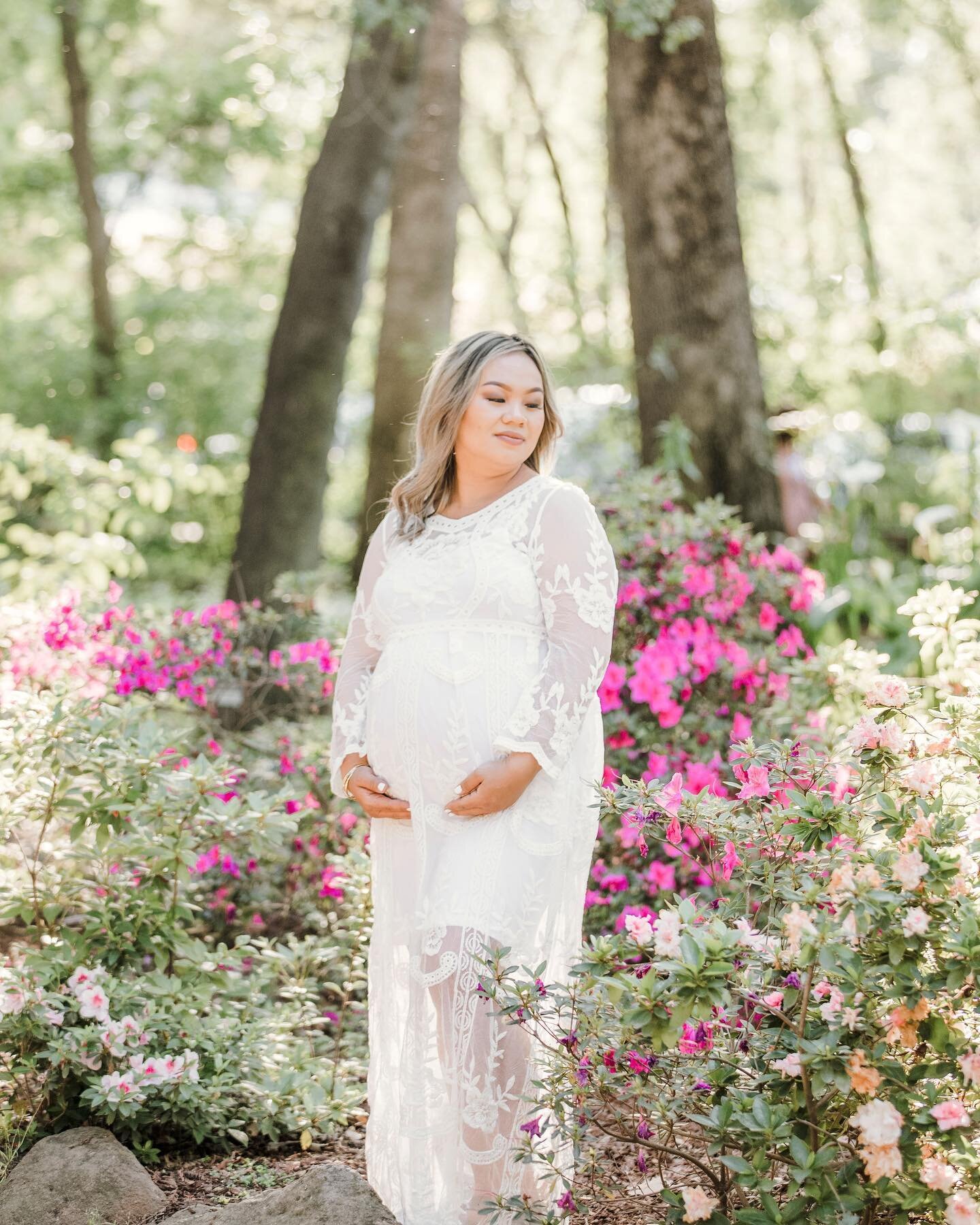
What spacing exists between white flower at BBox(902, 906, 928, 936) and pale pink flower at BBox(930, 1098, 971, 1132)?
0.27 meters

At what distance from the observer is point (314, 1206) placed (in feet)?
8.94

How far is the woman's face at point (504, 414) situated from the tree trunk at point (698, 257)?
3842mm

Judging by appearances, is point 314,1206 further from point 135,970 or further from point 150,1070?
point 135,970

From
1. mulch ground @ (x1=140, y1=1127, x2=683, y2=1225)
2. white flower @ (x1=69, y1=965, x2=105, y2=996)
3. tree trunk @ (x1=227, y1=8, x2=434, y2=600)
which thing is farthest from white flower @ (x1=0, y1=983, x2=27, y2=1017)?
tree trunk @ (x1=227, y1=8, x2=434, y2=600)

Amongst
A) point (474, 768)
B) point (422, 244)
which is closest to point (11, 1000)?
point (474, 768)

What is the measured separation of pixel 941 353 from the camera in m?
14.0

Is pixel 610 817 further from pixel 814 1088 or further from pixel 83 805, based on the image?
pixel 814 1088

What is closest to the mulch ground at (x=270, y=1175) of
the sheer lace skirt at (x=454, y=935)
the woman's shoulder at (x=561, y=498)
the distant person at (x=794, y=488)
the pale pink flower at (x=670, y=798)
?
the sheer lace skirt at (x=454, y=935)

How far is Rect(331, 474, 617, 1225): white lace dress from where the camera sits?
9.11ft

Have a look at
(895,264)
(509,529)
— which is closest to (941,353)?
(509,529)

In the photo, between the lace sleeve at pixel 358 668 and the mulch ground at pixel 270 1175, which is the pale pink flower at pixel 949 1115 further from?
the lace sleeve at pixel 358 668

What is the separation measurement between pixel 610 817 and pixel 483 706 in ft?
5.08

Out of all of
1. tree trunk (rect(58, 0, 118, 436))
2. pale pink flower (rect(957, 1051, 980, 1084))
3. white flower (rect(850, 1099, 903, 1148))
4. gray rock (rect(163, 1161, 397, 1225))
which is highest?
tree trunk (rect(58, 0, 118, 436))

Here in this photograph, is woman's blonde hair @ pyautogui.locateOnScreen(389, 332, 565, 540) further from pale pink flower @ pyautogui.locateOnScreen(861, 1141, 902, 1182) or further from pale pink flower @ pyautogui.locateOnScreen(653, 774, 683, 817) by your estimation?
pale pink flower @ pyautogui.locateOnScreen(861, 1141, 902, 1182)
